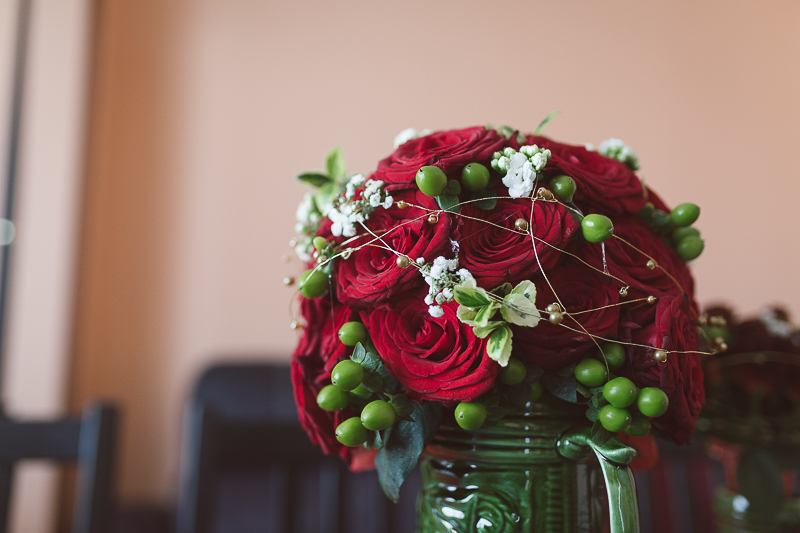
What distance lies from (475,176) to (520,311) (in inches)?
3.4

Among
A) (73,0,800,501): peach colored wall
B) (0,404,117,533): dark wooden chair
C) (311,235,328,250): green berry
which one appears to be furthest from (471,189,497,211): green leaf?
(73,0,800,501): peach colored wall

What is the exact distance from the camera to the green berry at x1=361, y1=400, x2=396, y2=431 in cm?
32

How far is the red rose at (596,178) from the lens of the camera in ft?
1.15

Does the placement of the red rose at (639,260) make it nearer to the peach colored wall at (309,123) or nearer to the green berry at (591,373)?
Answer: the green berry at (591,373)

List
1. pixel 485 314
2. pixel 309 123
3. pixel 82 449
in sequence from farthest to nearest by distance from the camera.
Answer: pixel 309 123
pixel 82 449
pixel 485 314

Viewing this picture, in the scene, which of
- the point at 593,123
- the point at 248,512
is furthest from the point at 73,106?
the point at 593,123

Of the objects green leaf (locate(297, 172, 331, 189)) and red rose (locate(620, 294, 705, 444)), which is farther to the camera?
green leaf (locate(297, 172, 331, 189))

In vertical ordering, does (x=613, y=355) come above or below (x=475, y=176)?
below

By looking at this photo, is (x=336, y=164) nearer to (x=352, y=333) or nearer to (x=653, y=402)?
(x=352, y=333)

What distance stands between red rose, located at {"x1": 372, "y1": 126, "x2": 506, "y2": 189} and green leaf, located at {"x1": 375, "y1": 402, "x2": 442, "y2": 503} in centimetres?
14

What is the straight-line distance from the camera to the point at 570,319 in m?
0.33

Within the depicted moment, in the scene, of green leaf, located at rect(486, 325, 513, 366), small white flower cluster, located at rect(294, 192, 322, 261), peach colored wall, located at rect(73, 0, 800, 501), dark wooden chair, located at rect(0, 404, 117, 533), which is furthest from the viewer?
peach colored wall, located at rect(73, 0, 800, 501)

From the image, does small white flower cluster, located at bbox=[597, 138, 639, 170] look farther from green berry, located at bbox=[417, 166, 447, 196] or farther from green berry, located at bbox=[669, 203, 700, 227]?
green berry, located at bbox=[417, 166, 447, 196]

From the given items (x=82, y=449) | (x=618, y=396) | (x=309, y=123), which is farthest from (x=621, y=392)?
(x=309, y=123)
